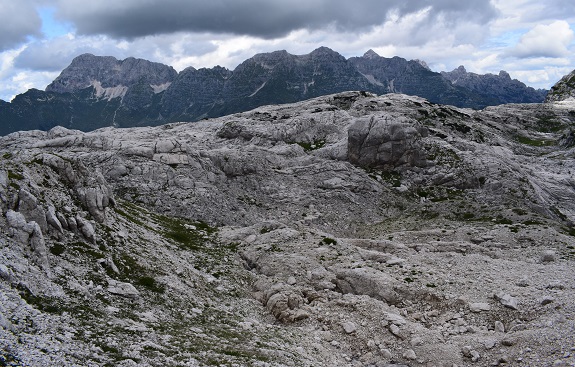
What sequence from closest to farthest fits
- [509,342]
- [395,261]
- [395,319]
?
[509,342] < [395,319] < [395,261]

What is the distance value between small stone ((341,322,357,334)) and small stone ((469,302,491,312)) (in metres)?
8.41

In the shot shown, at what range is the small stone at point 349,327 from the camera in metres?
26.4

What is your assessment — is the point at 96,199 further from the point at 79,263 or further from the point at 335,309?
the point at 335,309

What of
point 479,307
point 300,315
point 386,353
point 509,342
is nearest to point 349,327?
point 386,353

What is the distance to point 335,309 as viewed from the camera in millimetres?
29031

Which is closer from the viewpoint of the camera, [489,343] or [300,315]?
→ [489,343]

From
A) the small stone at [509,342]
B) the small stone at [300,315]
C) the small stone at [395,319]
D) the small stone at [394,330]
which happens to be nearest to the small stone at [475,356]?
the small stone at [509,342]

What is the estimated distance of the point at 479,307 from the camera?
1088 inches

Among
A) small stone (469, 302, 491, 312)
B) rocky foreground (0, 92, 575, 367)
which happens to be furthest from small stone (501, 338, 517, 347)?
small stone (469, 302, 491, 312)

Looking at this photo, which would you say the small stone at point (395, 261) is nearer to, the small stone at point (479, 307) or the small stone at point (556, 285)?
the small stone at point (479, 307)

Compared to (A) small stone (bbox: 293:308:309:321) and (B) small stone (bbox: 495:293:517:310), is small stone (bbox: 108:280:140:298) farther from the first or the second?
(B) small stone (bbox: 495:293:517:310)

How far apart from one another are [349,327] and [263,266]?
12.0 meters

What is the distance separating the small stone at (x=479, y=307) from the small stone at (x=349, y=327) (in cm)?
841

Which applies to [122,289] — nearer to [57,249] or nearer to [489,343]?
[57,249]
